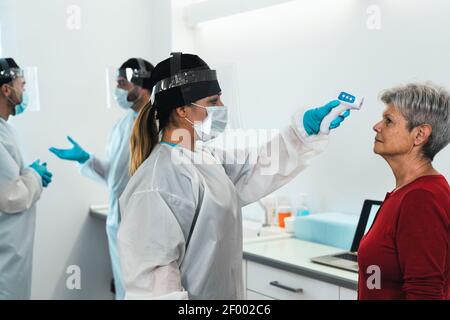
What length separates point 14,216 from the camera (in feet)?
7.11

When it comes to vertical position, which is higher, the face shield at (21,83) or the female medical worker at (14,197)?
the face shield at (21,83)

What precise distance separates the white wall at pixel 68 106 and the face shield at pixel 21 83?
68 cm

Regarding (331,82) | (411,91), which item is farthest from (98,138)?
(411,91)

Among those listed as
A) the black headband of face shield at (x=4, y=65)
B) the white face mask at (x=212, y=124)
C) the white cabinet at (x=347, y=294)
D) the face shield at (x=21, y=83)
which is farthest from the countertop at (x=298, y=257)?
the black headband of face shield at (x=4, y=65)

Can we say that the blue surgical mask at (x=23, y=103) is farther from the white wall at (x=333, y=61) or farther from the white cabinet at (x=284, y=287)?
the white cabinet at (x=284, y=287)

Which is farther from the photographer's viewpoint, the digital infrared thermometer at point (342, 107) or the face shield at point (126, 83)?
the face shield at point (126, 83)

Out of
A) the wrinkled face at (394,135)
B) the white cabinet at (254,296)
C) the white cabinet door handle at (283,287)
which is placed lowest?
the white cabinet at (254,296)

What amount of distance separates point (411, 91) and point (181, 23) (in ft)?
3.50

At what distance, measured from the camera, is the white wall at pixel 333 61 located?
1.97 metres

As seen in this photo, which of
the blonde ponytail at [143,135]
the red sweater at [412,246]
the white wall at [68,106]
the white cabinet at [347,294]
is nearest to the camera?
the red sweater at [412,246]

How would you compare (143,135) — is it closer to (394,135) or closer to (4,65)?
(394,135)

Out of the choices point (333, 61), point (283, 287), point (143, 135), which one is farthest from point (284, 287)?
point (333, 61)

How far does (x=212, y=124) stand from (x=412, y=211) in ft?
1.76

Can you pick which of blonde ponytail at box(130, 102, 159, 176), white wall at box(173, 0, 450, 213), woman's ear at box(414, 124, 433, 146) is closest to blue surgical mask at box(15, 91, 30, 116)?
white wall at box(173, 0, 450, 213)
